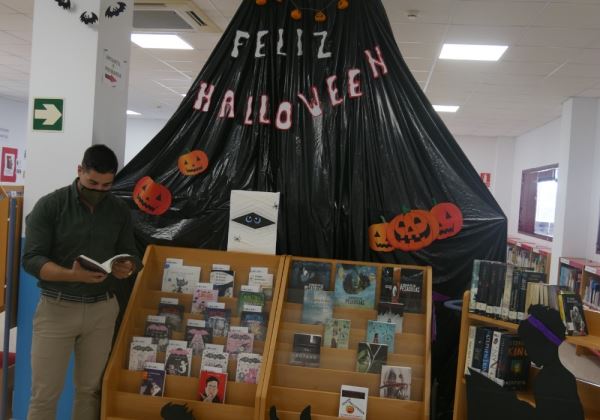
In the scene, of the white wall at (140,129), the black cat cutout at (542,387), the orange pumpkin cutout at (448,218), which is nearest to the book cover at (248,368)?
the black cat cutout at (542,387)

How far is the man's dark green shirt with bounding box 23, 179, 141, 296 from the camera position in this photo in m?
2.35

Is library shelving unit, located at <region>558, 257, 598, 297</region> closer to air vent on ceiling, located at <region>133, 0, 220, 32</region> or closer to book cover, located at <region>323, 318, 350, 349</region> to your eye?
book cover, located at <region>323, 318, 350, 349</region>

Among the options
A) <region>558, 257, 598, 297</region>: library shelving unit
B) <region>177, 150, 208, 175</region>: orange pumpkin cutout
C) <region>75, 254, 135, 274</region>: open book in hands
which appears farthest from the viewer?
<region>558, 257, 598, 297</region>: library shelving unit

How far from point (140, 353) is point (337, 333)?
1.04 meters

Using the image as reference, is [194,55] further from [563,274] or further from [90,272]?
[563,274]

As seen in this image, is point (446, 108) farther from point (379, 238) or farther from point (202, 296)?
point (202, 296)

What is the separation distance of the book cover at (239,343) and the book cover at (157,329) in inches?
13.4

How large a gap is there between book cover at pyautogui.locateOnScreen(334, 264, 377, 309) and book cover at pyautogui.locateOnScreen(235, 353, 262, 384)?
51 centimetres

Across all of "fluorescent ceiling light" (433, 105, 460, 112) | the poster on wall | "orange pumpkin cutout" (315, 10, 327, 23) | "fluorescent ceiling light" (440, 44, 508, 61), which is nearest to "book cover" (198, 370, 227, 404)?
"orange pumpkin cutout" (315, 10, 327, 23)

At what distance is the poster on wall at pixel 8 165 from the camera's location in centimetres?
1112

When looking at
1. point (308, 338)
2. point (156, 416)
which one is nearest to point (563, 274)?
point (308, 338)

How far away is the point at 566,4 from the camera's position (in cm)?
399

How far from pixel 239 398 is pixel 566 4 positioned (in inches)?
142

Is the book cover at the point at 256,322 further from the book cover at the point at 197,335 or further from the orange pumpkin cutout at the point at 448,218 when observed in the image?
the orange pumpkin cutout at the point at 448,218
